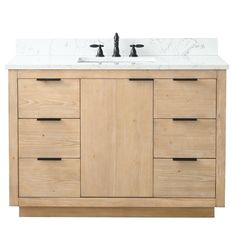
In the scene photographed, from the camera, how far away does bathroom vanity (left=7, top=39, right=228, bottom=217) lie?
229 inches

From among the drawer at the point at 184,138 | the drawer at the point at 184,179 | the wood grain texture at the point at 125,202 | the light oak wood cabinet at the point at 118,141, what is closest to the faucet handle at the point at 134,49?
the light oak wood cabinet at the point at 118,141

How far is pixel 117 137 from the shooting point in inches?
231

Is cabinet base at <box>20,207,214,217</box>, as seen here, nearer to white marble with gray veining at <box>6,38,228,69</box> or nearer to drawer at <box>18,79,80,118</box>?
drawer at <box>18,79,80,118</box>

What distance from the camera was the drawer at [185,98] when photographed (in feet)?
19.0

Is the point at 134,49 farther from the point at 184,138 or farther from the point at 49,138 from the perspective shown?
the point at 49,138

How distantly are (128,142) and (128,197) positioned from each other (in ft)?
1.11

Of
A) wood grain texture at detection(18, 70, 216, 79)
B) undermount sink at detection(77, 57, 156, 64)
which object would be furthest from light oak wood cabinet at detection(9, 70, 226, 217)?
undermount sink at detection(77, 57, 156, 64)

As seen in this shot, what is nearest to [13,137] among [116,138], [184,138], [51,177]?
[51,177]

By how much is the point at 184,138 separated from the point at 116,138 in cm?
41

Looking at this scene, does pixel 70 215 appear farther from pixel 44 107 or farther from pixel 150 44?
pixel 150 44

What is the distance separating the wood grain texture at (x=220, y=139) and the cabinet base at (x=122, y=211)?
12 centimetres

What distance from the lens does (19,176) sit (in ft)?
19.4

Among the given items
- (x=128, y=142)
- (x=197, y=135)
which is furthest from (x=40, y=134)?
(x=197, y=135)

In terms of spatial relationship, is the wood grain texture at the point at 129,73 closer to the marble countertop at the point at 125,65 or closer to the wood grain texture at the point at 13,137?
the marble countertop at the point at 125,65
